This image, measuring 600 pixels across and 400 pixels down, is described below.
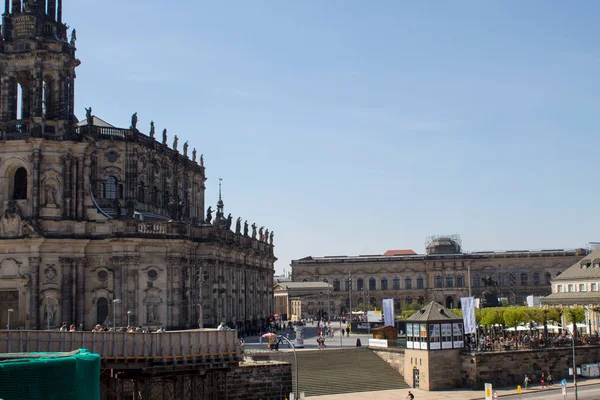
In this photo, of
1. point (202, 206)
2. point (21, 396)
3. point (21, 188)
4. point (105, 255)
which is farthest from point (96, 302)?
point (21, 396)

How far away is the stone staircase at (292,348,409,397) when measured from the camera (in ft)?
176

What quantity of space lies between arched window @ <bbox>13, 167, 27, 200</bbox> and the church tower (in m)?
2.76

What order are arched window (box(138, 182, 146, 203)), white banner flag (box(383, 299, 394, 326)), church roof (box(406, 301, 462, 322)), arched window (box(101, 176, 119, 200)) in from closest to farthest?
1. church roof (box(406, 301, 462, 322))
2. white banner flag (box(383, 299, 394, 326))
3. arched window (box(101, 176, 119, 200))
4. arched window (box(138, 182, 146, 203))

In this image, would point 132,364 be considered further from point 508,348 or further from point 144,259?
point 508,348

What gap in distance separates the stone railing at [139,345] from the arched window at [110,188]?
101ft

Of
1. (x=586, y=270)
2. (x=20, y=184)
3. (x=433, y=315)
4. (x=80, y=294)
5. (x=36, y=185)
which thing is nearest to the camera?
(x=433, y=315)

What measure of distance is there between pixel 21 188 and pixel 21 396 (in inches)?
1629

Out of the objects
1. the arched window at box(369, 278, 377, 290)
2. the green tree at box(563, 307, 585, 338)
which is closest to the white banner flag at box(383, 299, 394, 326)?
the green tree at box(563, 307, 585, 338)

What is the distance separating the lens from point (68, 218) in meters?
63.2

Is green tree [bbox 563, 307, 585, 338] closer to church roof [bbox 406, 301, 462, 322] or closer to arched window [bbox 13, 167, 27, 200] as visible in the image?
church roof [bbox 406, 301, 462, 322]

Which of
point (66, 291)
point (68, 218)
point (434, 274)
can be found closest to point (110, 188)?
point (68, 218)

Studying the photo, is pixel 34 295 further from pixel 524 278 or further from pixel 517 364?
pixel 524 278

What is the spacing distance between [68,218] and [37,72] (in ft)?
38.8

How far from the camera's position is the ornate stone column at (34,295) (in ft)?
200
